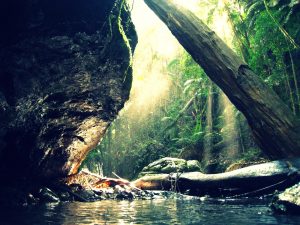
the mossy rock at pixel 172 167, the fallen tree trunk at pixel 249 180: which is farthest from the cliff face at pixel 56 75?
the mossy rock at pixel 172 167

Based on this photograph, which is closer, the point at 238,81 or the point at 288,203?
the point at 288,203

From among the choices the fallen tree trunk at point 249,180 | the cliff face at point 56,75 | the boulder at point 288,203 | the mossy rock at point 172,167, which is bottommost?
the boulder at point 288,203

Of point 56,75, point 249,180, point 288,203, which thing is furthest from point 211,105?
point 288,203

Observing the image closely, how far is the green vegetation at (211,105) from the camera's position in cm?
812

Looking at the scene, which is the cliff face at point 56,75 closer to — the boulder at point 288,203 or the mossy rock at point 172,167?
the boulder at point 288,203

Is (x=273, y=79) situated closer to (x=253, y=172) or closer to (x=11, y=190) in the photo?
(x=253, y=172)

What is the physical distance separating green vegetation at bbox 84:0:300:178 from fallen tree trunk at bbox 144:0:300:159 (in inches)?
42.7

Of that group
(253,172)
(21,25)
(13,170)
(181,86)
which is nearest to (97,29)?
(21,25)

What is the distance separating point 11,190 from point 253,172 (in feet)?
18.6

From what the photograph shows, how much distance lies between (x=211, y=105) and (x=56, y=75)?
40.3 ft

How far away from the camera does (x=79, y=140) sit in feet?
26.5

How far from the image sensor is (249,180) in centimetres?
690

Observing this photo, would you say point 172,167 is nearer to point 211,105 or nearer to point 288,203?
point 211,105

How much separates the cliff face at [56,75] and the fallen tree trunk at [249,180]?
10.2 ft
